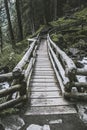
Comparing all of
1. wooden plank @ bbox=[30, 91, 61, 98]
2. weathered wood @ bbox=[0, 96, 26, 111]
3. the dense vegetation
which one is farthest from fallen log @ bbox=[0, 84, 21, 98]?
the dense vegetation

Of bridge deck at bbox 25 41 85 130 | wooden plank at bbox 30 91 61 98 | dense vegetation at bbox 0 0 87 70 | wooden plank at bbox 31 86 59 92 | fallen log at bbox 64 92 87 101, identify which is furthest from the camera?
dense vegetation at bbox 0 0 87 70

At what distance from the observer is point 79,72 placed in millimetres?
5953

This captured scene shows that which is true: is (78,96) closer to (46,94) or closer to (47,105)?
(47,105)

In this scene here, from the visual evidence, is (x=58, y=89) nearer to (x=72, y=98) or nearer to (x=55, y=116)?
(x=72, y=98)

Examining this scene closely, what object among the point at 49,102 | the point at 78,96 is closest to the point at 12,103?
the point at 49,102

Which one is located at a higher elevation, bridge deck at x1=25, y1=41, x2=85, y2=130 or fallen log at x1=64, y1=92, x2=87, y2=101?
fallen log at x1=64, y1=92, x2=87, y2=101

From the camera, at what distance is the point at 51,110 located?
5852 mm

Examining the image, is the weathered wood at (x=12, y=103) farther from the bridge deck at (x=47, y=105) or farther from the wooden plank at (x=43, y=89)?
the wooden plank at (x=43, y=89)

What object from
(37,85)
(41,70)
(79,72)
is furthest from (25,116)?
(41,70)

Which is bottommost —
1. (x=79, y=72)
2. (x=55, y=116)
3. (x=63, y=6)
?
(x=55, y=116)

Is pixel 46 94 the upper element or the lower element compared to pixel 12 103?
lower

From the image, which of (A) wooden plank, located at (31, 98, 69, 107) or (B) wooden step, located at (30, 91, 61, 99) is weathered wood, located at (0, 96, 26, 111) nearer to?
(A) wooden plank, located at (31, 98, 69, 107)

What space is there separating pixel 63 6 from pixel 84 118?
4257cm

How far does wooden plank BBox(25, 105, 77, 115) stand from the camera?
5.71 m
